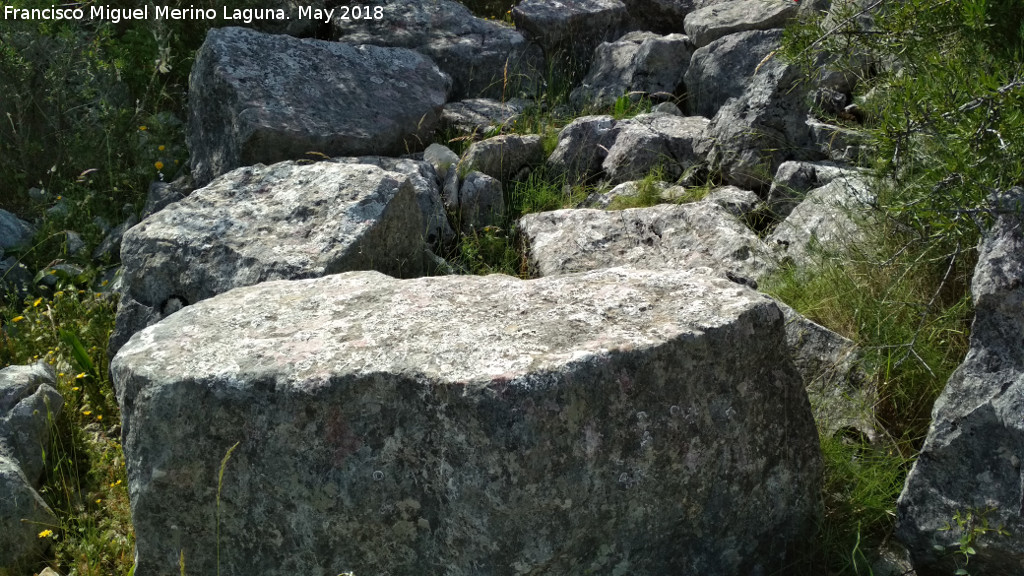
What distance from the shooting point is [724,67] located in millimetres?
6238

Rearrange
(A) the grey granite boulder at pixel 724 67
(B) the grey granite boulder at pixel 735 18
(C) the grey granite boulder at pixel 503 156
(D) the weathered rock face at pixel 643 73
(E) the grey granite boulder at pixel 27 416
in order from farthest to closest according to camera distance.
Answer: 1. (D) the weathered rock face at pixel 643 73
2. (B) the grey granite boulder at pixel 735 18
3. (A) the grey granite boulder at pixel 724 67
4. (C) the grey granite boulder at pixel 503 156
5. (E) the grey granite boulder at pixel 27 416

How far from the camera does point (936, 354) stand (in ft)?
10.9

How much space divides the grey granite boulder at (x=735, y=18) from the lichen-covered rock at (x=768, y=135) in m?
1.12

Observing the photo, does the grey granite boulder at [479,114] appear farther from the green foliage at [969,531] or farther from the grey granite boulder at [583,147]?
the green foliage at [969,531]

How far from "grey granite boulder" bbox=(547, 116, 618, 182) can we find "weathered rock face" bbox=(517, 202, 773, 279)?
90 cm

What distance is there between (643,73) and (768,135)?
1.79 metres

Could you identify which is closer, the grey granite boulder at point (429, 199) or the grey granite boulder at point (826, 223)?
the grey granite boulder at point (826, 223)

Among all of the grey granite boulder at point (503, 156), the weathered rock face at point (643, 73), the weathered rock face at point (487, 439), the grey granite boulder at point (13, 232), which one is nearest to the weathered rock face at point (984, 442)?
the weathered rock face at point (487, 439)

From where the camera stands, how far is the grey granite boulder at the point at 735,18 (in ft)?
20.9

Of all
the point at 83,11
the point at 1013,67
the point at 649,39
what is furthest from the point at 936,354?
the point at 83,11

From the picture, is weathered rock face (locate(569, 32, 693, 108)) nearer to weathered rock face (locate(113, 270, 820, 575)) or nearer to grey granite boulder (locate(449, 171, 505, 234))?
grey granite boulder (locate(449, 171, 505, 234))

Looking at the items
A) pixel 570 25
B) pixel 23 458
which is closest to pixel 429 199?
pixel 23 458

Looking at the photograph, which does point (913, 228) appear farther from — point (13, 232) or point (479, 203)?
point (13, 232)

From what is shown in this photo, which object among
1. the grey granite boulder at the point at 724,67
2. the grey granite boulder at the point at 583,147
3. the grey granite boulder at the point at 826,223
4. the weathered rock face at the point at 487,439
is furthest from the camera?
the grey granite boulder at the point at 724,67
